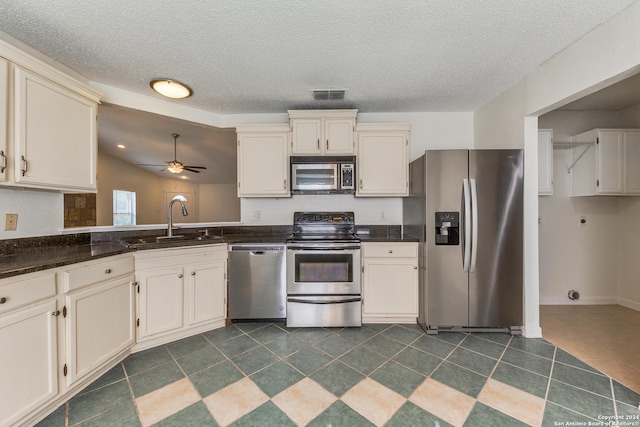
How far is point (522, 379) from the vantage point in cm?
172

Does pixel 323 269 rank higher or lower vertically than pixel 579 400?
higher

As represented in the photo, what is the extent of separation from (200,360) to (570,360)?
2987 mm

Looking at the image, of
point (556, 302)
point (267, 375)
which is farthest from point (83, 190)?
point (556, 302)

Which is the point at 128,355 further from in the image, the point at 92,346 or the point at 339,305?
the point at 339,305

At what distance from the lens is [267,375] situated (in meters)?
1.79

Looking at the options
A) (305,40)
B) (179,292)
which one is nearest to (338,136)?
(305,40)

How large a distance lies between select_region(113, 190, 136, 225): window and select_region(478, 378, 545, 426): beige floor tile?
26.6 ft

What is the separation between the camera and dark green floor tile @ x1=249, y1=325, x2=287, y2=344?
2290 millimetres

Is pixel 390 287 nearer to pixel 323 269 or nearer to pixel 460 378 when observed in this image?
pixel 323 269

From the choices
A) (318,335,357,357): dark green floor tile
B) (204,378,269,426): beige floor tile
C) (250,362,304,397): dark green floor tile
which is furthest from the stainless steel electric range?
(204,378,269,426): beige floor tile

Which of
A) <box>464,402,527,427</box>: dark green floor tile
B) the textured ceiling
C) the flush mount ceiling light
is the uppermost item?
the textured ceiling

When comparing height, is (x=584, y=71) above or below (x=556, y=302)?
above

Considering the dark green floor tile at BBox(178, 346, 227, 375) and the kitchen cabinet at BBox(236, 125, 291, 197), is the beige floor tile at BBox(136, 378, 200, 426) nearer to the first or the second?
the dark green floor tile at BBox(178, 346, 227, 375)

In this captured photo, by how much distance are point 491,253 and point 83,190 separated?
3643 millimetres
